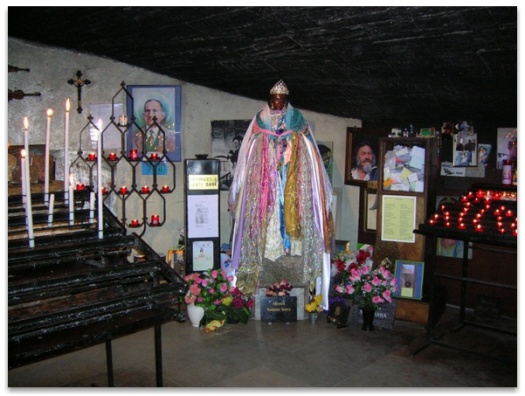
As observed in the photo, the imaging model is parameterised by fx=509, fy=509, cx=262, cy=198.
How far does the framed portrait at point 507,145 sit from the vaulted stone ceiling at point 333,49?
144 millimetres

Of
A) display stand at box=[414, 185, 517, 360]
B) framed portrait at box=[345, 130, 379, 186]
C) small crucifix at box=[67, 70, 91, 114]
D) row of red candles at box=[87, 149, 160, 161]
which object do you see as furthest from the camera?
framed portrait at box=[345, 130, 379, 186]

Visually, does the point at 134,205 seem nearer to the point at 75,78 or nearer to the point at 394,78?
the point at 75,78

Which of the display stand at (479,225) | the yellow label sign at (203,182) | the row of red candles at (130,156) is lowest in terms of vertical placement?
the display stand at (479,225)

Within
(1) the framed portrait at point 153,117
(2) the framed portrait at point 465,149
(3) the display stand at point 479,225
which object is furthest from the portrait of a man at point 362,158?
(1) the framed portrait at point 153,117

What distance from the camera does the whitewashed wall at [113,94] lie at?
552cm

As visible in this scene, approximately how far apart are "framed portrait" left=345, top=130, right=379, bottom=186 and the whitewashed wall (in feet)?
0.84

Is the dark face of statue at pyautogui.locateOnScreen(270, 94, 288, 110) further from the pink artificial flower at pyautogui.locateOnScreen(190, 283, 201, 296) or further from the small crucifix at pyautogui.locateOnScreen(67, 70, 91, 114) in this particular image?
the small crucifix at pyautogui.locateOnScreen(67, 70, 91, 114)

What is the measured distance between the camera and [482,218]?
3.93 metres

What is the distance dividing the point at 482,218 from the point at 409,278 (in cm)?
146

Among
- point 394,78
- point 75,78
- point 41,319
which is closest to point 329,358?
point 394,78

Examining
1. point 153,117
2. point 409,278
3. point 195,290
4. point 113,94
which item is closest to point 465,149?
point 409,278

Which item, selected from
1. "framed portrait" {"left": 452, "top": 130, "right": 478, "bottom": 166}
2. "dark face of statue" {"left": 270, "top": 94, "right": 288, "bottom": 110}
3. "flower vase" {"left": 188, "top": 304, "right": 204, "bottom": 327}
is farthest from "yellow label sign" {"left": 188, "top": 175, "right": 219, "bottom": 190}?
"framed portrait" {"left": 452, "top": 130, "right": 478, "bottom": 166}

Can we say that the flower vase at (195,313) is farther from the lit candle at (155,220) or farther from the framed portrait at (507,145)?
the framed portrait at (507,145)

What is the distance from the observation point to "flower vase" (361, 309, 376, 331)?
4988 millimetres
